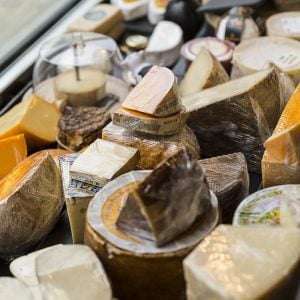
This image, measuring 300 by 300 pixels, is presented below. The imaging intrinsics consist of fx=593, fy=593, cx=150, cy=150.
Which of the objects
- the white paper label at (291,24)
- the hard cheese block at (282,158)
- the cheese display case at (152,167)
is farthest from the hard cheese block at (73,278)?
the white paper label at (291,24)

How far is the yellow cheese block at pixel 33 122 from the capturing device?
1.55 m

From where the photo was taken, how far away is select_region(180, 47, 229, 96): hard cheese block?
162 cm

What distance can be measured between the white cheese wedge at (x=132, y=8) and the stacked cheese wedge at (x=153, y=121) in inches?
39.5

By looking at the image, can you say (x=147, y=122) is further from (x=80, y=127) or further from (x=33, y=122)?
(x=33, y=122)

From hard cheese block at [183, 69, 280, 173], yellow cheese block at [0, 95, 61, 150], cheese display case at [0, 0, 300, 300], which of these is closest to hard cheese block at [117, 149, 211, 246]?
cheese display case at [0, 0, 300, 300]

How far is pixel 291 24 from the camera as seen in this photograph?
79.8 inches

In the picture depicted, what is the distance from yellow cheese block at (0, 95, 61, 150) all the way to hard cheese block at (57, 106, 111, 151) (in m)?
0.05

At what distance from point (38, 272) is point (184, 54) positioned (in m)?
1.11

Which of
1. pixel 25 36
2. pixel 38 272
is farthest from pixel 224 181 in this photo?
pixel 25 36

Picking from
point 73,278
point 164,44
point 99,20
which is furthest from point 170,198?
point 99,20

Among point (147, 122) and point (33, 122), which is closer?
point (147, 122)

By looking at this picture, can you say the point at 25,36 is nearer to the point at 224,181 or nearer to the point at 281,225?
the point at 224,181

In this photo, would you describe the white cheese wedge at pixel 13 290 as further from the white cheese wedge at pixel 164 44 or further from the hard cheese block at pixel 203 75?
the white cheese wedge at pixel 164 44

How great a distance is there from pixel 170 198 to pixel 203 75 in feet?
2.34
